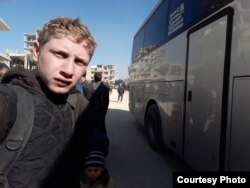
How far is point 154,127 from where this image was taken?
6.91m

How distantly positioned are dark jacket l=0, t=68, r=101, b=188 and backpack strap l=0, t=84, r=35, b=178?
0.03 meters

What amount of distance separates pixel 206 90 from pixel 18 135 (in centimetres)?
312

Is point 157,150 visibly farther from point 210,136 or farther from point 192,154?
point 210,136

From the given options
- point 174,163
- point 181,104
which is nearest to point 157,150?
point 174,163

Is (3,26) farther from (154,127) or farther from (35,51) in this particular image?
(35,51)

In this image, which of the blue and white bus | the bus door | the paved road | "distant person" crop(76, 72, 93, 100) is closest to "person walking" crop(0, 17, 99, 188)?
the blue and white bus

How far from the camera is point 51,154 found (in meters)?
1.25

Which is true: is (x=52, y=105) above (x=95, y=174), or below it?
above

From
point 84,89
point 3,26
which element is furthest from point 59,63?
point 3,26

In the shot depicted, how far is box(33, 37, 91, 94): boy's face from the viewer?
4.33ft

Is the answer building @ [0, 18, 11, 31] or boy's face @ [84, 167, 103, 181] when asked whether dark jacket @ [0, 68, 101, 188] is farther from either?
building @ [0, 18, 11, 31]

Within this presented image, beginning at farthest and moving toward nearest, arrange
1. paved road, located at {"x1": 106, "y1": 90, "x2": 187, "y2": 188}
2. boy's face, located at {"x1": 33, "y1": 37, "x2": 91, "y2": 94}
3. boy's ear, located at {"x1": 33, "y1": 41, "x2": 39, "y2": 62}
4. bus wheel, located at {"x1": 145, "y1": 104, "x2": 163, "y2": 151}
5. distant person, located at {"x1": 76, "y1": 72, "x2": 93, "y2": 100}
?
bus wheel, located at {"x1": 145, "y1": 104, "x2": 163, "y2": 151}, paved road, located at {"x1": 106, "y1": 90, "x2": 187, "y2": 188}, distant person, located at {"x1": 76, "y1": 72, "x2": 93, "y2": 100}, boy's ear, located at {"x1": 33, "y1": 41, "x2": 39, "y2": 62}, boy's face, located at {"x1": 33, "y1": 37, "x2": 91, "y2": 94}

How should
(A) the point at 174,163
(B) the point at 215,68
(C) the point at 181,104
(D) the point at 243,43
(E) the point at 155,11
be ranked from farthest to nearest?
(E) the point at 155,11 < (A) the point at 174,163 < (C) the point at 181,104 < (B) the point at 215,68 < (D) the point at 243,43

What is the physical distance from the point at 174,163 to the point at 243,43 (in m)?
3.83
